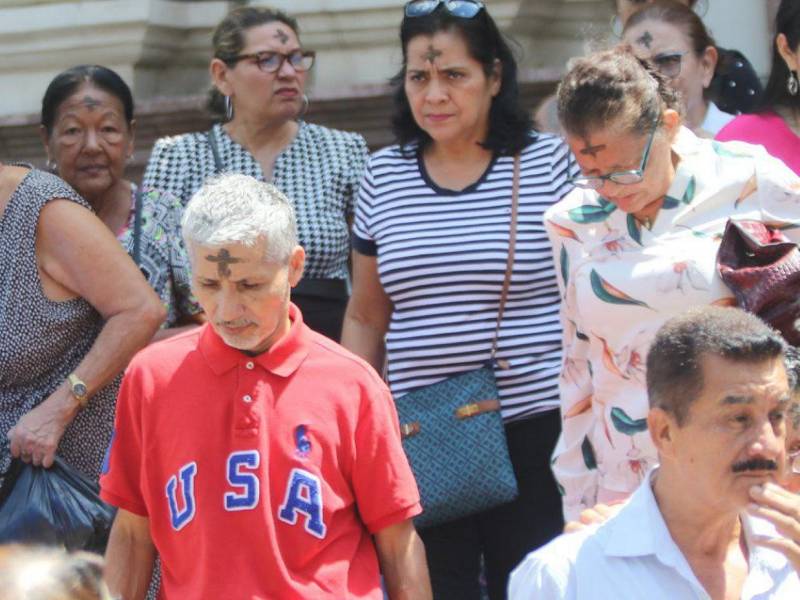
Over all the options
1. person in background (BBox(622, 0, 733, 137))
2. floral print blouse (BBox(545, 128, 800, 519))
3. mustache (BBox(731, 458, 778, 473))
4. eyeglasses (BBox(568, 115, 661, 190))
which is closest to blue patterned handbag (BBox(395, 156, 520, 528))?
floral print blouse (BBox(545, 128, 800, 519))

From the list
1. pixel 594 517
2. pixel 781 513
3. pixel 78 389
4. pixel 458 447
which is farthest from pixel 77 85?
pixel 781 513

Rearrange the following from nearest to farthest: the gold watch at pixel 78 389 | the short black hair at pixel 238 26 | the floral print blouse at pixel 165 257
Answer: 1. the gold watch at pixel 78 389
2. the floral print blouse at pixel 165 257
3. the short black hair at pixel 238 26

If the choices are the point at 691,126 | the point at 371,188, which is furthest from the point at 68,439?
the point at 691,126

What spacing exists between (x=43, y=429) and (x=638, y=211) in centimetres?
165

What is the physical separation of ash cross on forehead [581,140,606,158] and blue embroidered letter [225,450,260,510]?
3.35ft

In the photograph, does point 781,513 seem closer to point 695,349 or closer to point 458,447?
point 695,349

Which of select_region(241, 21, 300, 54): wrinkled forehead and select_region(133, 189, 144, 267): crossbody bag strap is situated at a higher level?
select_region(241, 21, 300, 54): wrinkled forehead

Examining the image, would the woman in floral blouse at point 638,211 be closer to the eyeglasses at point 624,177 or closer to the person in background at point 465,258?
the eyeglasses at point 624,177

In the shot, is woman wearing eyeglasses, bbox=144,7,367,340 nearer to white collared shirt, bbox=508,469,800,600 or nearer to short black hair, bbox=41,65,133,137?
short black hair, bbox=41,65,133,137

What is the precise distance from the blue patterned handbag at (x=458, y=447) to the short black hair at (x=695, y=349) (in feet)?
4.23

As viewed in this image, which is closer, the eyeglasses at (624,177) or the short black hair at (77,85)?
the eyeglasses at (624,177)

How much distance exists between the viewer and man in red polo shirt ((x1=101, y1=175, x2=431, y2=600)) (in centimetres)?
355

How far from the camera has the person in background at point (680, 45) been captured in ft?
16.8

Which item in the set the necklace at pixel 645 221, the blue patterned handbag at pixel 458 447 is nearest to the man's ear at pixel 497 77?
the blue patterned handbag at pixel 458 447
